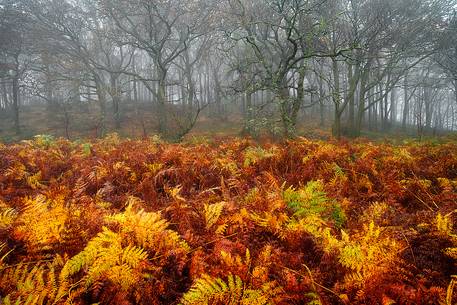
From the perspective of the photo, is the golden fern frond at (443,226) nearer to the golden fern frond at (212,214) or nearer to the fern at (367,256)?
the fern at (367,256)

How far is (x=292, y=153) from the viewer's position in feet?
21.3

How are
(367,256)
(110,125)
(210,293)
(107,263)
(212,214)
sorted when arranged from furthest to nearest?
(110,125)
(212,214)
(367,256)
(107,263)
(210,293)

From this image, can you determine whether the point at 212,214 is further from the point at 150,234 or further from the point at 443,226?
the point at 443,226

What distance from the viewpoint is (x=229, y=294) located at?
1.87 meters

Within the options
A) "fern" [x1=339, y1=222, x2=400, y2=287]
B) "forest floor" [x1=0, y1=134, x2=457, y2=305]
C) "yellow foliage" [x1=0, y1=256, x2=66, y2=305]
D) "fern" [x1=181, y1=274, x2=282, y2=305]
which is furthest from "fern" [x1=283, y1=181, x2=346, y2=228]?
"yellow foliage" [x1=0, y1=256, x2=66, y2=305]

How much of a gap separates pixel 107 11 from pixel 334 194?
16845mm

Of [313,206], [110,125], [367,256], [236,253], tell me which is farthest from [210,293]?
[110,125]

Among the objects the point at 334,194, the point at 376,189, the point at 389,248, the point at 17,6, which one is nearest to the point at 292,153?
the point at 376,189

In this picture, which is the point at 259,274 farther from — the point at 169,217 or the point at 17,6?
the point at 17,6

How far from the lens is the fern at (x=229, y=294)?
1790 mm

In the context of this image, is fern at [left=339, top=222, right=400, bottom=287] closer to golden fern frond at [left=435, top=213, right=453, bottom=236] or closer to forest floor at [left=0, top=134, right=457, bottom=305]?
forest floor at [left=0, top=134, right=457, bottom=305]

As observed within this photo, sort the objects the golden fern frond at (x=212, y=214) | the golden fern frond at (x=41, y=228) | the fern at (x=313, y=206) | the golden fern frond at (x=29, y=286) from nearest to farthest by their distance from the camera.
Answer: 1. the golden fern frond at (x=29, y=286)
2. the golden fern frond at (x=41, y=228)
3. the golden fern frond at (x=212, y=214)
4. the fern at (x=313, y=206)

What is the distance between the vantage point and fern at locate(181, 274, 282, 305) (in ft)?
5.87

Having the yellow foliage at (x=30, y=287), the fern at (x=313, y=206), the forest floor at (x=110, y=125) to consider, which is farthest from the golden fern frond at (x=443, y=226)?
the forest floor at (x=110, y=125)
